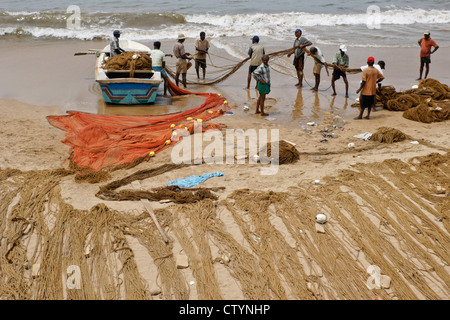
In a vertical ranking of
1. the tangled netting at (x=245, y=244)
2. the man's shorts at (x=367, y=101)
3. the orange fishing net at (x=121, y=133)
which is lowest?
the tangled netting at (x=245, y=244)

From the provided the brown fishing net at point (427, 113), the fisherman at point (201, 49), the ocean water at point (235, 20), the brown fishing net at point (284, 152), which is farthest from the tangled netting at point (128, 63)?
the ocean water at point (235, 20)

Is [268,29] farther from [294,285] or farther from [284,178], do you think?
[294,285]

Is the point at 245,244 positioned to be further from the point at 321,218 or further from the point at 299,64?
the point at 299,64

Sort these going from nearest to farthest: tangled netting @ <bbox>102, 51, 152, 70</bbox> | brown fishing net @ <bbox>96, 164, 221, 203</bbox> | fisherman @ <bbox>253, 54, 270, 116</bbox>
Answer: brown fishing net @ <bbox>96, 164, 221, 203</bbox>, fisherman @ <bbox>253, 54, 270, 116</bbox>, tangled netting @ <bbox>102, 51, 152, 70</bbox>

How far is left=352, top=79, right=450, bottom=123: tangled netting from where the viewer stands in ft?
29.7

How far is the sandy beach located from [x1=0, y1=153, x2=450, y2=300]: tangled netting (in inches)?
0.6

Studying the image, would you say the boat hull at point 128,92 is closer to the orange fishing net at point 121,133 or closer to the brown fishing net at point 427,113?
the orange fishing net at point 121,133

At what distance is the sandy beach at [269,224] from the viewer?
14.3 feet

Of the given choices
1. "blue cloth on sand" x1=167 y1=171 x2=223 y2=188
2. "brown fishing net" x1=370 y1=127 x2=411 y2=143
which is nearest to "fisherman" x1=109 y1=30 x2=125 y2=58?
"blue cloth on sand" x1=167 y1=171 x2=223 y2=188

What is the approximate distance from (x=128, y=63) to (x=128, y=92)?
90 centimetres

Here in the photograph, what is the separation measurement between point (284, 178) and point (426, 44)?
27.3 feet

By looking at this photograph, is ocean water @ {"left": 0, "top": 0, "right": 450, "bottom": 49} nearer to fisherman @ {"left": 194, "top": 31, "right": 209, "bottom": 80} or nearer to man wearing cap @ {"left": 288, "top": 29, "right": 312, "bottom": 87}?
fisherman @ {"left": 194, "top": 31, "right": 209, "bottom": 80}

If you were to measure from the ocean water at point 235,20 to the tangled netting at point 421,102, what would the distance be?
7.56 metres
